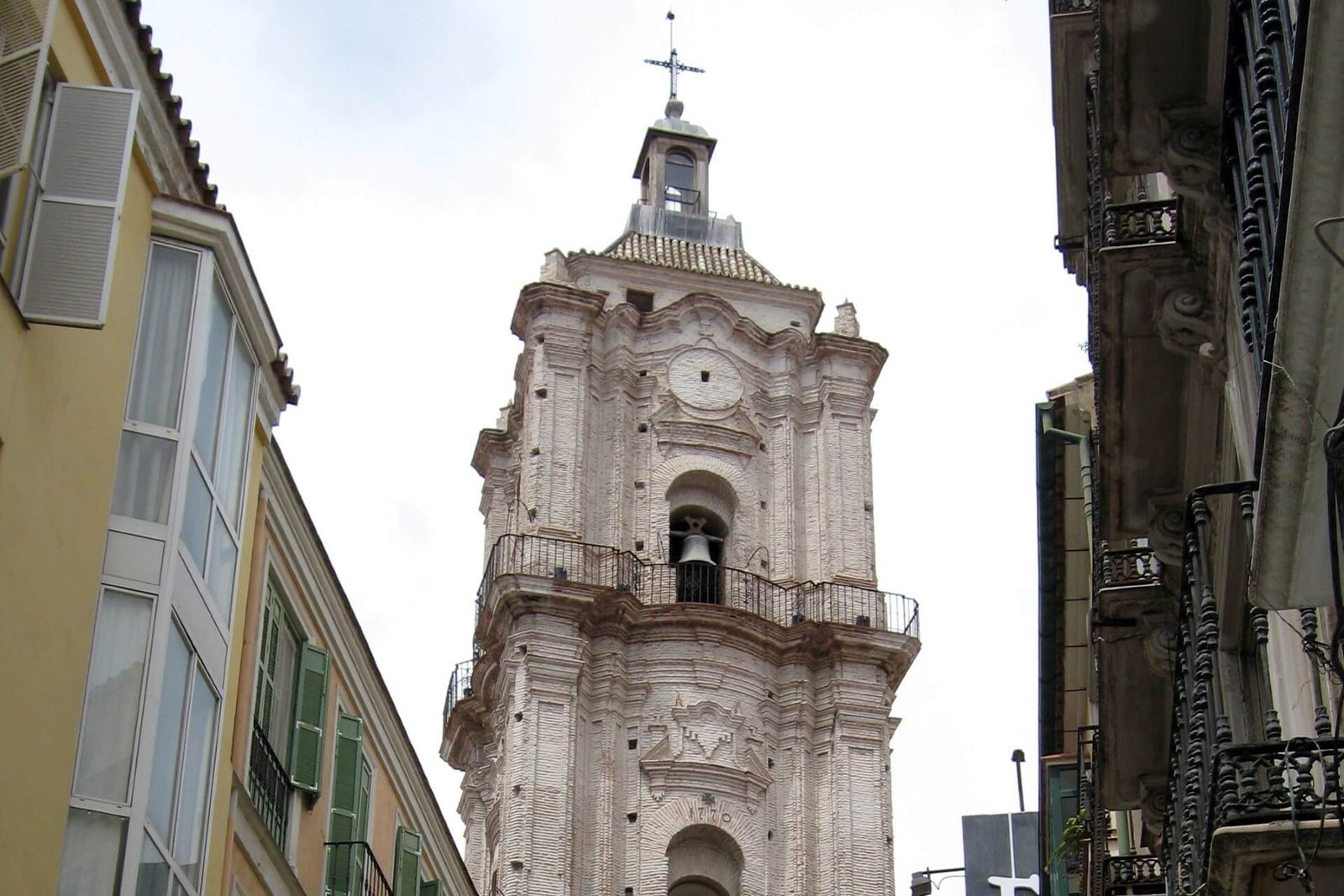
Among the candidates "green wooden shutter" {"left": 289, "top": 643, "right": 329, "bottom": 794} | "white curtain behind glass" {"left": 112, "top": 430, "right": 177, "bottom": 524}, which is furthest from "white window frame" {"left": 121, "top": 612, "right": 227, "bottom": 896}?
"green wooden shutter" {"left": 289, "top": 643, "right": 329, "bottom": 794}

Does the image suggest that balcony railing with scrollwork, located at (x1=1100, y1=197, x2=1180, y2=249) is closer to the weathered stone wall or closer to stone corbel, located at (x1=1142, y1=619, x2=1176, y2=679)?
stone corbel, located at (x1=1142, y1=619, x2=1176, y2=679)

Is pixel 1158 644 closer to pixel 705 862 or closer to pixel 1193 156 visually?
pixel 1193 156

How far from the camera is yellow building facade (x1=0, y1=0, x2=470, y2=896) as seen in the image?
10930 mm

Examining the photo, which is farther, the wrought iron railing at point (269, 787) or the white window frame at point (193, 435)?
the wrought iron railing at point (269, 787)

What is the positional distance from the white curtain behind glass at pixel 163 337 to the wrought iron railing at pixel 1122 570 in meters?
5.81

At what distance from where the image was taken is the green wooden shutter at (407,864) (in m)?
19.3

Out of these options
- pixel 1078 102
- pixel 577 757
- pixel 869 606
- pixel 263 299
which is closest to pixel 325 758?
pixel 263 299

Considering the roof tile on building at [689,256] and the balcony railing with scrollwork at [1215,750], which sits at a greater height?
the roof tile on building at [689,256]

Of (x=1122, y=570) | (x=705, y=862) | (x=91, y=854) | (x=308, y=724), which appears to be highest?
(x=705, y=862)

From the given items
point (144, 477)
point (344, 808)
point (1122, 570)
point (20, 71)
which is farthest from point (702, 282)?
point (20, 71)

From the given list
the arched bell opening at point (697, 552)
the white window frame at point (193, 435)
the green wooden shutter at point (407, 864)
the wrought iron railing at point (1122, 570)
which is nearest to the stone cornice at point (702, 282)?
the arched bell opening at point (697, 552)

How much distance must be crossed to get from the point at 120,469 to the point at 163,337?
0.91 meters

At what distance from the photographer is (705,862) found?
1423 inches

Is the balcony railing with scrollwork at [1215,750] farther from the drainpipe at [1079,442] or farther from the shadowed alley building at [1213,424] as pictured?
the drainpipe at [1079,442]
